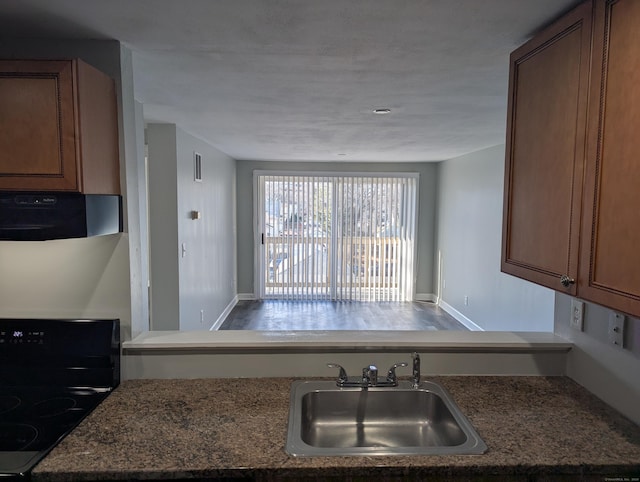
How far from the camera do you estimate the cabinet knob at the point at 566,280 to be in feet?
3.96

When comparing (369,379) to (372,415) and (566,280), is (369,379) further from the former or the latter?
(566,280)

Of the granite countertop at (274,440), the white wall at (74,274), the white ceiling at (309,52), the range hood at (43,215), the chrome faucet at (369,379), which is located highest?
the white ceiling at (309,52)

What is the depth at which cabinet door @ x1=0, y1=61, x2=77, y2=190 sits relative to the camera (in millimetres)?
1324

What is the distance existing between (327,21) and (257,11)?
9.3 inches

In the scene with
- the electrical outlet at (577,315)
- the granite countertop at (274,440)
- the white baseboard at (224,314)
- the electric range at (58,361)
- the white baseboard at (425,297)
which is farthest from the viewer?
the white baseboard at (425,297)

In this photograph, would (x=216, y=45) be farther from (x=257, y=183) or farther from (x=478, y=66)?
(x=257, y=183)

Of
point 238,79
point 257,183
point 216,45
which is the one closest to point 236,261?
point 257,183

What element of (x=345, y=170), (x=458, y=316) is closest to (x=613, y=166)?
(x=458, y=316)

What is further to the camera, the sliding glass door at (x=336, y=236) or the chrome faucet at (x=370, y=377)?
the sliding glass door at (x=336, y=236)

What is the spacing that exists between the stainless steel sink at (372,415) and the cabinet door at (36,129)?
1132 mm

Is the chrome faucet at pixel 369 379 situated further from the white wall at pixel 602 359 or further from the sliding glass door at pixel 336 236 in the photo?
the sliding glass door at pixel 336 236

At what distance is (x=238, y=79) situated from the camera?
6.81ft

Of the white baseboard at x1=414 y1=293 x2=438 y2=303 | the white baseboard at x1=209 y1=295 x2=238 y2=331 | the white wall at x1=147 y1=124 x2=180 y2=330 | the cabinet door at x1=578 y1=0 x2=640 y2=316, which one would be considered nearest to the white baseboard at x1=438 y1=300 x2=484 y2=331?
the white baseboard at x1=414 y1=293 x2=438 y2=303

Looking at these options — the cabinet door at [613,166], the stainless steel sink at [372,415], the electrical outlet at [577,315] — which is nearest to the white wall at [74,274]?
the stainless steel sink at [372,415]
